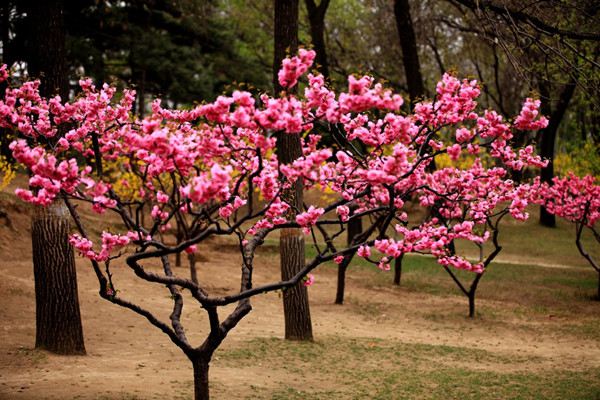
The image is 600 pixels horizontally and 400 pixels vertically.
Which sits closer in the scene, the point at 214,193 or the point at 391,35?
the point at 214,193

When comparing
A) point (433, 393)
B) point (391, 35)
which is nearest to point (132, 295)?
point (433, 393)

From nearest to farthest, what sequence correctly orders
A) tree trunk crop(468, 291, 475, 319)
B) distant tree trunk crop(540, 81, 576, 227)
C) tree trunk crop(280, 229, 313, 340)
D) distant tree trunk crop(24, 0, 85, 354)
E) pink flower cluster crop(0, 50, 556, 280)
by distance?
pink flower cluster crop(0, 50, 556, 280) < distant tree trunk crop(24, 0, 85, 354) < tree trunk crop(280, 229, 313, 340) < tree trunk crop(468, 291, 475, 319) < distant tree trunk crop(540, 81, 576, 227)

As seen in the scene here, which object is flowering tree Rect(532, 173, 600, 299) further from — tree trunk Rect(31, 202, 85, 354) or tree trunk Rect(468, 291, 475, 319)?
tree trunk Rect(31, 202, 85, 354)

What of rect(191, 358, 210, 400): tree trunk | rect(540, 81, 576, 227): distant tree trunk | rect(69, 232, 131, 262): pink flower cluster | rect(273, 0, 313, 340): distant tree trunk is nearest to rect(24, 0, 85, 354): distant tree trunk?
rect(69, 232, 131, 262): pink flower cluster

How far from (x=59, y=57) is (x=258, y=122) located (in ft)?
17.4

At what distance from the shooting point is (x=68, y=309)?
9.93 metres

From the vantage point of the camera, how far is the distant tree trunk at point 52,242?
973 cm

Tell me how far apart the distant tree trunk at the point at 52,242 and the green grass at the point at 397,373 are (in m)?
2.22

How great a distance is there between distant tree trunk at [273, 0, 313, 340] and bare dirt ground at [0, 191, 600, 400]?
52cm

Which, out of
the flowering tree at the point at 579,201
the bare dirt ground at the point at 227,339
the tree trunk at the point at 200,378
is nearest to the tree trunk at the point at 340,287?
the bare dirt ground at the point at 227,339

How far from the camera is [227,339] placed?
39.3ft

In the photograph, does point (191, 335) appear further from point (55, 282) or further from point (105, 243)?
point (105, 243)

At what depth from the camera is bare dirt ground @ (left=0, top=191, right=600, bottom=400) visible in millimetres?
8695

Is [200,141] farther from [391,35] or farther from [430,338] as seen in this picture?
[391,35]
